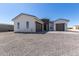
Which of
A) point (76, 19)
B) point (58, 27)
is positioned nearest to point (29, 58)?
point (76, 19)

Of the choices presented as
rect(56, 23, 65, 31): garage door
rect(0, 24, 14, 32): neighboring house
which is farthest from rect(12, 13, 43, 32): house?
rect(56, 23, 65, 31): garage door

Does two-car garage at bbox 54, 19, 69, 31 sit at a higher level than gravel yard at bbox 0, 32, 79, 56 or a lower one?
higher

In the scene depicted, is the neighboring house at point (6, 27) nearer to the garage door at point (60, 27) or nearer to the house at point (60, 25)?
the house at point (60, 25)

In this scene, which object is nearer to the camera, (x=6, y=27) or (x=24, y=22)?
(x=24, y=22)

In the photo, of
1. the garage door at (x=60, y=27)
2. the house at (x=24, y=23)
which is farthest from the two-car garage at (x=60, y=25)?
the house at (x=24, y=23)

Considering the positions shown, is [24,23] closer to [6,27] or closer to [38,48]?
[6,27]

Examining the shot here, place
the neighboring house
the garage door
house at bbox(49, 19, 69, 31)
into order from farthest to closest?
the garage door < house at bbox(49, 19, 69, 31) < the neighboring house

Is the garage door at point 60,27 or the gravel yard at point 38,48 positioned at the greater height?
the garage door at point 60,27

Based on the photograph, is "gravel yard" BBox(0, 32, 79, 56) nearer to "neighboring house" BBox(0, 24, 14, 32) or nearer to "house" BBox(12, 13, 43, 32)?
"house" BBox(12, 13, 43, 32)

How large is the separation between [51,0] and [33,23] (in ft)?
34.9

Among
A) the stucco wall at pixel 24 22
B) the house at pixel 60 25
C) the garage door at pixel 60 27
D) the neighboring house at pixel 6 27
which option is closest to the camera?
the stucco wall at pixel 24 22

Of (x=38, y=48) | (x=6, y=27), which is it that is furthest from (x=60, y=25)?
(x=38, y=48)

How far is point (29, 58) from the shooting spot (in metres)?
3.85

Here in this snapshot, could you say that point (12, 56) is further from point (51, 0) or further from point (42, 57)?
point (51, 0)
